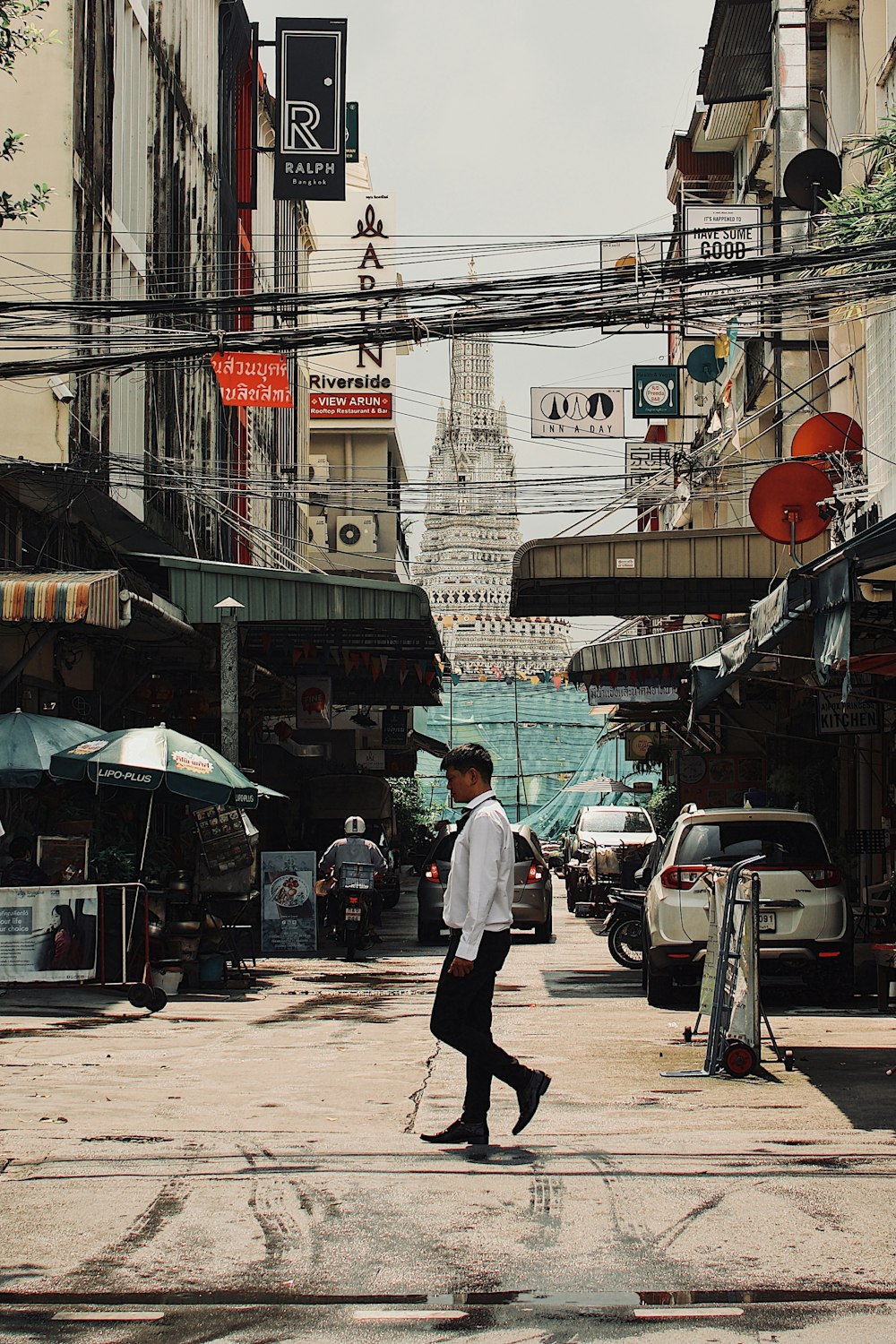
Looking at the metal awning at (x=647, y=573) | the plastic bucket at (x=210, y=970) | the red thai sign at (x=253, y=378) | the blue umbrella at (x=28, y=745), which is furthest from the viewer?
the metal awning at (x=647, y=573)

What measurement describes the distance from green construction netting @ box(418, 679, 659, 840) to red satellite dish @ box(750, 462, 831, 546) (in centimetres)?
5519

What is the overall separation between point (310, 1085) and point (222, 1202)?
3402 millimetres

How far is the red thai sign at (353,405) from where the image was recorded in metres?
60.4

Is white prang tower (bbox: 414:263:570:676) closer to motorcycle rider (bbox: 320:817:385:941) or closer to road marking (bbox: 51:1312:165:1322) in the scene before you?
motorcycle rider (bbox: 320:817:385:941)

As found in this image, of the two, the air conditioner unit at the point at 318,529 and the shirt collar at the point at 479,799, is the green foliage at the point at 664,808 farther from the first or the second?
the shirt collar at the point at 479,799

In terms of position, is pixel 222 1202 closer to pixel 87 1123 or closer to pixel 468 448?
pixel 87 1123

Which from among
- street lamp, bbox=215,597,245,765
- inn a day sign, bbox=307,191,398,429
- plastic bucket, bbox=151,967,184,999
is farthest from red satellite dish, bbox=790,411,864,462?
inn a day sign, bbox=307,191,398,429

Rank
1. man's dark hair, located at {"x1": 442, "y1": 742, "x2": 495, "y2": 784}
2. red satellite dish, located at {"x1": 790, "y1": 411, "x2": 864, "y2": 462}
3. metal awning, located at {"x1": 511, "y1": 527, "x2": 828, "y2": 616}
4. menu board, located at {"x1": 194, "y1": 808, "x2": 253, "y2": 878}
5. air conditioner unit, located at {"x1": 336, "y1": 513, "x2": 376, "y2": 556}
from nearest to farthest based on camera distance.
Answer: man's dark hair, located at {"x1": 442, "y1": 742, "x2": 495, "y2": 784} < menu board, located at {"x1": 194, "y1": 808, "x2": 253, "y2": 878} < red satellite dish, located at {"x1": 790, "y1": 411, "x2": 864, "y2": 462} < metal awning, located at {"x1": 511, "y1": 527, "x2": 828, "y2": 616} < air conditioner unit, located at {"x1": 336, "y1": 513, "x2": 376, "y2": 556}

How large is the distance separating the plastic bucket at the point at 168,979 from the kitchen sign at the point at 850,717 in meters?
7.31

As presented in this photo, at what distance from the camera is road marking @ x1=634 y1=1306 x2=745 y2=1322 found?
5051 mm

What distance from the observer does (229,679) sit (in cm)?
2130

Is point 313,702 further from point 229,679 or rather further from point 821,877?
point 821,877

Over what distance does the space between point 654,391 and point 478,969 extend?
37069mm

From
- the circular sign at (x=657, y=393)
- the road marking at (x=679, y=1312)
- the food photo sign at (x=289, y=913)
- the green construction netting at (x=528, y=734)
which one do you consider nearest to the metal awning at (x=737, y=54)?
the circular sign at (x=657, y=393)
